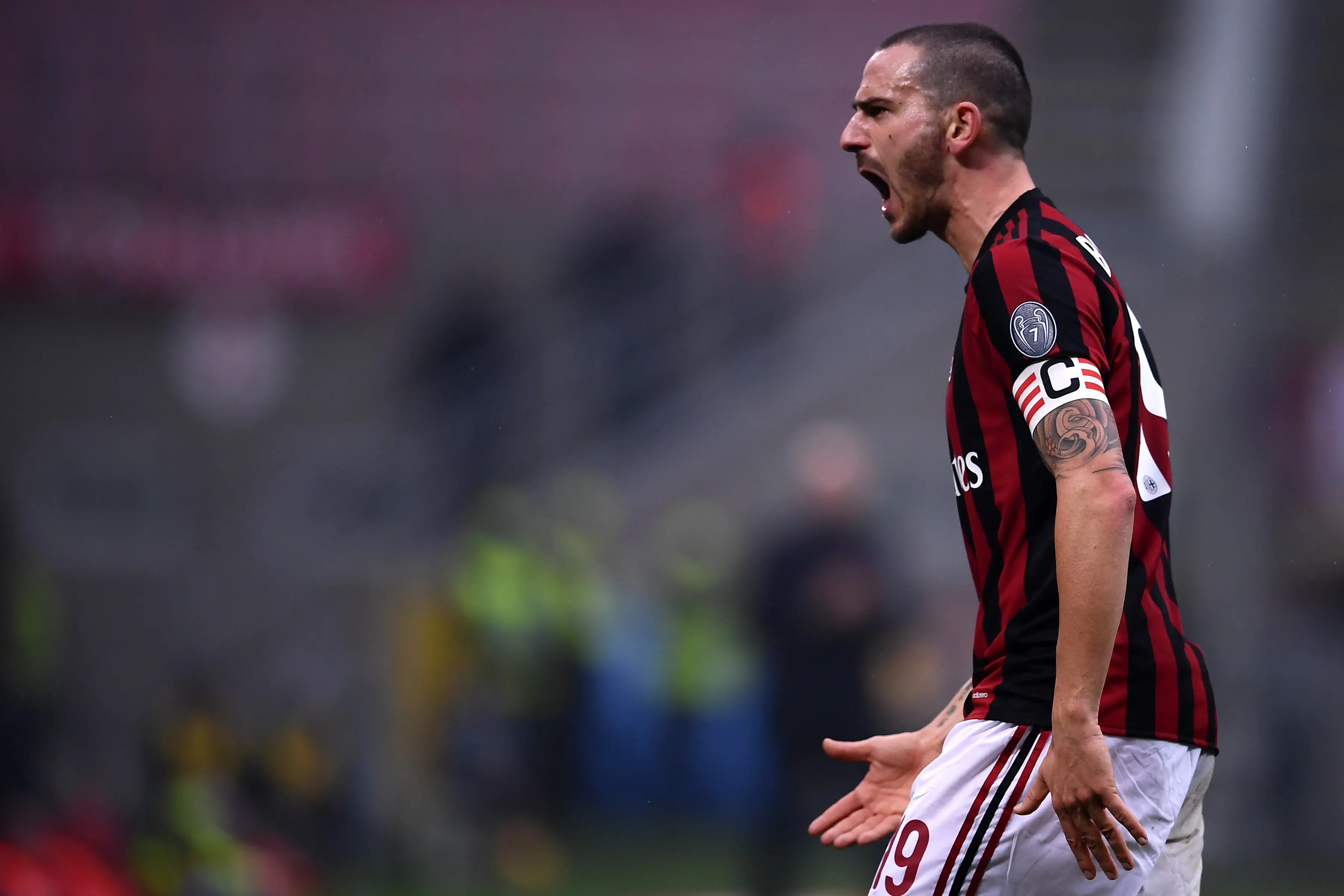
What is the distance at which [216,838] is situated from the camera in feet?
26.3

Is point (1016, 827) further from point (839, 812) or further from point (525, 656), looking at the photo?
point (525, 656)

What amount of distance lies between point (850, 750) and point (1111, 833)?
79 cm

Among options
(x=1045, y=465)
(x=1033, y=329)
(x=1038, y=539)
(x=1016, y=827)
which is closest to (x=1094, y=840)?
(x=1016, y=827)

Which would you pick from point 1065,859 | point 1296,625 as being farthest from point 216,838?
point 1296,625

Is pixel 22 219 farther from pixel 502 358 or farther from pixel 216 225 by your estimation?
pixel 502 358

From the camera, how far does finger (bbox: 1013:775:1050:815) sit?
2.80 m

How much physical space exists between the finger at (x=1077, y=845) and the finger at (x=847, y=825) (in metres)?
0.65

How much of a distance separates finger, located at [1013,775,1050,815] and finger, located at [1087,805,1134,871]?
10 centimetres

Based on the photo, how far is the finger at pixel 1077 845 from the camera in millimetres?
2727

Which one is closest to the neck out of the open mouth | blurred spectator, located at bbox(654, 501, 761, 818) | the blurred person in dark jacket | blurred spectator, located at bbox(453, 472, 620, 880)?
the open mouth

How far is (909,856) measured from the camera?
2.99 meters

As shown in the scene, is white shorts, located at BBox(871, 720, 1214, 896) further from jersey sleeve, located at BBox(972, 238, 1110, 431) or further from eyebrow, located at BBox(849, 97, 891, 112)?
eyebrow, located at BBox(849, 97, 891, 112)

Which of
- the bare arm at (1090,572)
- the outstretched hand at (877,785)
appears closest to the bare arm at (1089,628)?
the bare arm at (1090,572)

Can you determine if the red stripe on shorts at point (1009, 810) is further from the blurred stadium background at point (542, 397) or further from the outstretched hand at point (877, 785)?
the blurred stadium background at point (542, 397)
